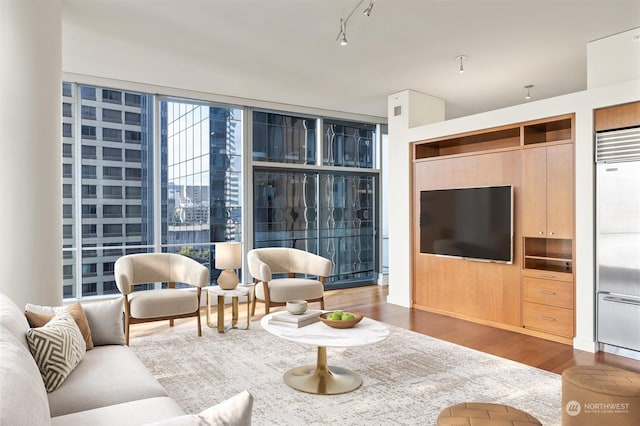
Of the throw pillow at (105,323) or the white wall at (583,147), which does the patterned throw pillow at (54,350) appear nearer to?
the throw pillow at (105,323)

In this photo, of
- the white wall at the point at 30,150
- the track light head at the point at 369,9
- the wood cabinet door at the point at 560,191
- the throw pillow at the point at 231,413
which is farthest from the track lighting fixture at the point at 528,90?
the throw pillow at the point at 231,413

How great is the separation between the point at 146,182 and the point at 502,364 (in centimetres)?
450

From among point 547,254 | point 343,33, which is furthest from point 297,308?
point 547,254

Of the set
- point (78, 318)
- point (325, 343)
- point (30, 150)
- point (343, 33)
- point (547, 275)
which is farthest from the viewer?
point (547, 275)

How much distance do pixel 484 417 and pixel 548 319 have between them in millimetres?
3020

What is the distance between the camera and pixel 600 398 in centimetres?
217

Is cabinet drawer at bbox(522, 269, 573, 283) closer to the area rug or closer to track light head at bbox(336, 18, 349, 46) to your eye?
the area rug

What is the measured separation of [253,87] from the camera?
573cm

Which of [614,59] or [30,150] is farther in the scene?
[614,59]

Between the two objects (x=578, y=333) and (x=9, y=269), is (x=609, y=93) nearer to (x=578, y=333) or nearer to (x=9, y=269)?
(x=578, y=333)

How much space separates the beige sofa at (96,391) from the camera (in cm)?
108

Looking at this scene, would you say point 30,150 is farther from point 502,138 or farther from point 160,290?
point 502,138

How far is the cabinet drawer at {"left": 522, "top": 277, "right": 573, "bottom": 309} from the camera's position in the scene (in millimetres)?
4245

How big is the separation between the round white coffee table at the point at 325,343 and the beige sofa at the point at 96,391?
3.44ft
